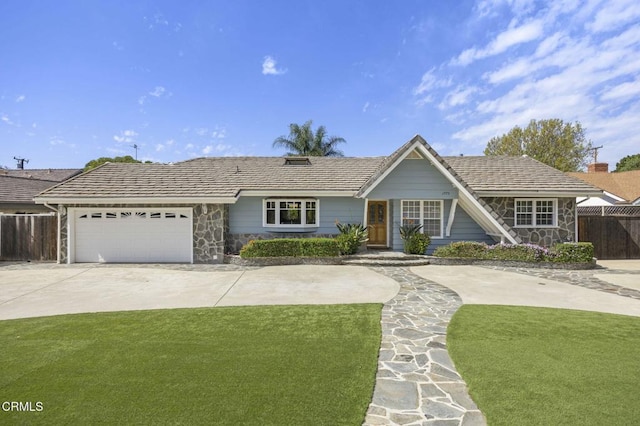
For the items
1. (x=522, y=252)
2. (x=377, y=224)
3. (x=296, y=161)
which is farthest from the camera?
(x=296, y=161)

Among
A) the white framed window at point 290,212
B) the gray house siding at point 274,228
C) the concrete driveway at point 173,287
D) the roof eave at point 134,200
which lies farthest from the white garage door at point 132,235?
the white framed window at point 290,212

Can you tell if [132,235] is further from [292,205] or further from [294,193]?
[294,193]

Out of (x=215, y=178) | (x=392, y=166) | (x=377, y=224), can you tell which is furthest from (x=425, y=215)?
(x=215, y=178)

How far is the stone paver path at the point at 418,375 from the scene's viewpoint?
3.50 metres

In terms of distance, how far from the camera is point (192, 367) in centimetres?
449

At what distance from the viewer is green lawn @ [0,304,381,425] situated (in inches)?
137

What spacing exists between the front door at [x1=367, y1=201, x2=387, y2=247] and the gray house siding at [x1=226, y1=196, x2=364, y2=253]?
24.4 inches

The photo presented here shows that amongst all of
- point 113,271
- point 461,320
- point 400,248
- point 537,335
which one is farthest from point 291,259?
point 537,335

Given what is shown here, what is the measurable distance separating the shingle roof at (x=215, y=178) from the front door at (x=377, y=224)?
1467 millimetres

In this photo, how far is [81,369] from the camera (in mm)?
4449

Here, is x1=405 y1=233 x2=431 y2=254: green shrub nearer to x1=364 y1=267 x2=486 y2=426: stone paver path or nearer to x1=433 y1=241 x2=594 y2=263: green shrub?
x1=433 y1=241 x2=594 y2=263: green shrub

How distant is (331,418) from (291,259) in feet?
33.3

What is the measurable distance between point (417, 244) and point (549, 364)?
377 inches

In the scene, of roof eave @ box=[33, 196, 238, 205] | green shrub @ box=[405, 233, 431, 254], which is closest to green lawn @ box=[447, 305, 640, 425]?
green shrub @ box=[405, 233, 431, 254]
